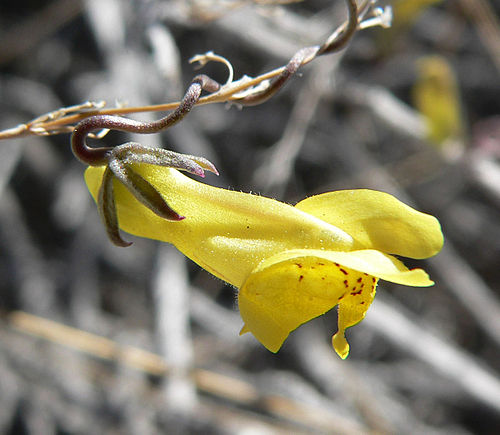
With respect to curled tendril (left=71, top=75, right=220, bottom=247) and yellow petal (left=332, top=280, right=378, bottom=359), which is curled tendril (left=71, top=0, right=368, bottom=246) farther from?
yellow petal (left=332, top=280, right=378, bottom=359)

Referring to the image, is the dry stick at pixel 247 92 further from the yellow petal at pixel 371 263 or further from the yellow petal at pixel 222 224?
the yellow petal at pixel 371 263

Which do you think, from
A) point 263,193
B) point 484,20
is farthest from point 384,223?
point 484,20

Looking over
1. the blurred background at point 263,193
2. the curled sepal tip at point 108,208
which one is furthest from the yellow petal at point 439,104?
the curled sepal tip at point 108,208

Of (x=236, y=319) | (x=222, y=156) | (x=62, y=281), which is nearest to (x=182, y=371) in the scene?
(x=236, y=319)

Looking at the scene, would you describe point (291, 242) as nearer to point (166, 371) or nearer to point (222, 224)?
point (222, 224)

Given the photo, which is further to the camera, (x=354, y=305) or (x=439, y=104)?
(x=439, y=104)

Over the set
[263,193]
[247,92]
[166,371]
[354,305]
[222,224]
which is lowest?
[166,371]
